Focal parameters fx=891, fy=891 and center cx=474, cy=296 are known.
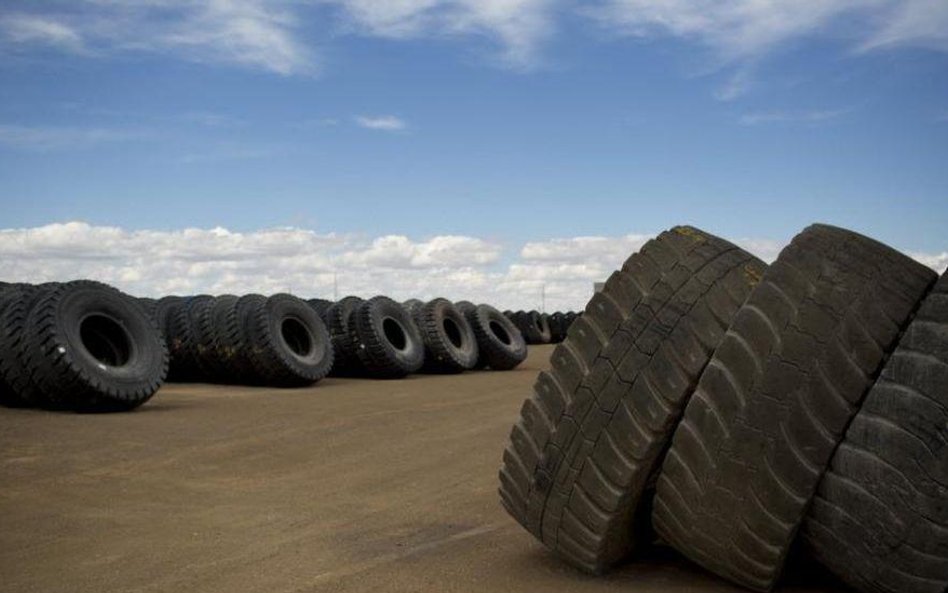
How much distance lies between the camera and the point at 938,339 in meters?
3.67

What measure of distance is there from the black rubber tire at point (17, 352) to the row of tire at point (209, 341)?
2 cm

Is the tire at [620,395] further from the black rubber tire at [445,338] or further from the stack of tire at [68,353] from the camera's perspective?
the black rubber tire at [445,338]

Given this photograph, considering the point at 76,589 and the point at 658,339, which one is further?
the point at 76,589

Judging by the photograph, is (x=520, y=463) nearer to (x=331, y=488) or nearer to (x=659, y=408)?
(x=659, y=408)

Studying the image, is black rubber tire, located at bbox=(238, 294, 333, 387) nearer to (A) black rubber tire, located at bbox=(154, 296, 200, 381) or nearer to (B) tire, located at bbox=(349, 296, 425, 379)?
(B) tire, located at bbox=(349, 296, 425, 379)

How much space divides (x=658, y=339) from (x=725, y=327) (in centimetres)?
34

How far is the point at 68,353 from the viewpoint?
433 inches

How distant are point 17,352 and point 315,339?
623 cm

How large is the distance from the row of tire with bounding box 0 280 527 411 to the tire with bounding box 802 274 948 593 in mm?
9533

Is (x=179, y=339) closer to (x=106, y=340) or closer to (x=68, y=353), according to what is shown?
(x=106, y=340)

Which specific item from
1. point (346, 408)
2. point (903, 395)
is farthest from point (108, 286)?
point (903, 395)

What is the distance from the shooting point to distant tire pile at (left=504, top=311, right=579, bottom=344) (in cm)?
3506

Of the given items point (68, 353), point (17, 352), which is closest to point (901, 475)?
point (68, 353)

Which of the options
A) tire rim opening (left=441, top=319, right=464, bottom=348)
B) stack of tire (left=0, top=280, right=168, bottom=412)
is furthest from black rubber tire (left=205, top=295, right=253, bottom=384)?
tire rim opening (left=441, top=319, right=464, bottom=348)
